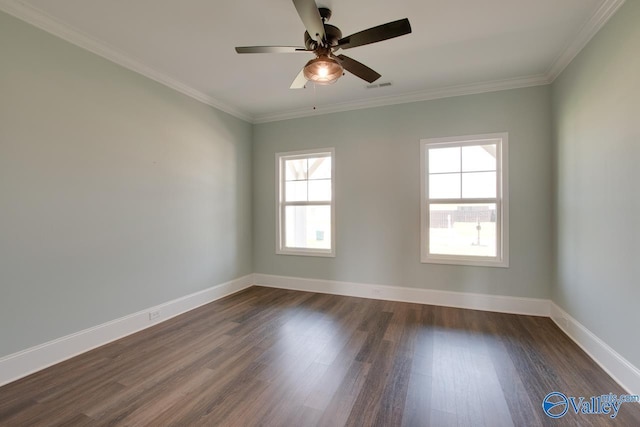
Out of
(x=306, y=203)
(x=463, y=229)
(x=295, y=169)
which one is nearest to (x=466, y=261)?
(x=463, y=229)

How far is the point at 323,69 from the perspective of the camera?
6.85 feet

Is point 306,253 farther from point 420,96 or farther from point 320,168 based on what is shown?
point 420,96

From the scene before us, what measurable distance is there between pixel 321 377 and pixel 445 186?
2.87 m

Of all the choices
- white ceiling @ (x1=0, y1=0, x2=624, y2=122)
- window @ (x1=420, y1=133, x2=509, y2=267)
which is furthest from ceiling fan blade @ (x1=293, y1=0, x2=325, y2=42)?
window @ (x1=420, y1=133, x2=509, y2=267)

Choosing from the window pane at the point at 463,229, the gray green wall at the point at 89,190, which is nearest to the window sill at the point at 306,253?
the gray green wall at the point at 89,190

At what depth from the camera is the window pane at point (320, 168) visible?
14.6ft

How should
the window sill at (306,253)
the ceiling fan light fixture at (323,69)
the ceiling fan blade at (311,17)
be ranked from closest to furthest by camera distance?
the ceiling fan blade at (311,17), the ceiling fan light fixture at (323,69), the window sill at (306,253)

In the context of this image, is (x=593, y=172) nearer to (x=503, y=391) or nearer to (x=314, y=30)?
(x=503, y=391)

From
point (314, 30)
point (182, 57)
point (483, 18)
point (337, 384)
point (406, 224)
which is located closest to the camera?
point (314, 30)

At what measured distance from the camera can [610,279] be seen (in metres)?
2.21

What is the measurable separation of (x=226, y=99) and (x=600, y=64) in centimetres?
415

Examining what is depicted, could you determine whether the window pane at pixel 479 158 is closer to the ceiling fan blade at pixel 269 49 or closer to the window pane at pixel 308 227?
the window pane at pixel 308 227

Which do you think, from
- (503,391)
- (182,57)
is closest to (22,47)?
(182,57)

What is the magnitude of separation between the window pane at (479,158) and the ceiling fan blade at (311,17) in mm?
2649
